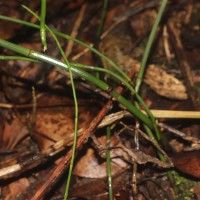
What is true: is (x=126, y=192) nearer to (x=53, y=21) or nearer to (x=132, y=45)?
(x=132, y=45)

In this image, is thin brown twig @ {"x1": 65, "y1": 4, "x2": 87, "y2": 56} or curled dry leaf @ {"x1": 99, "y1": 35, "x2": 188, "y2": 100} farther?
thin brown twig @ {"x1": 65, "y1": 4, "x2": 87, "y2": 56}

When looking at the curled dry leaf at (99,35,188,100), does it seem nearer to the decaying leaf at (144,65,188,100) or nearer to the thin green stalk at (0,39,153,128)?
the decaying leaf at (144,65,188,100)

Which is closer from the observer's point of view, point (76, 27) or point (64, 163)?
point (64, 163)

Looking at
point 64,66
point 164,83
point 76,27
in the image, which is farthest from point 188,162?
point 76,27

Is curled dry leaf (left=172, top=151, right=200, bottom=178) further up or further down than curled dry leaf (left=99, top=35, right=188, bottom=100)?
Answer: further down

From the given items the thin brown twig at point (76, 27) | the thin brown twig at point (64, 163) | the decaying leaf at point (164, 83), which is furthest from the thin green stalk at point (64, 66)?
the thin brown twig at point (76, 27)

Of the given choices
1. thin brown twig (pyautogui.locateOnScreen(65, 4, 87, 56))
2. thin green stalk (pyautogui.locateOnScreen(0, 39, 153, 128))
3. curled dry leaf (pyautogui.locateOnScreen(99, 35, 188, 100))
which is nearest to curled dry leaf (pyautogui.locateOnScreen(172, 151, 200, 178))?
thin green stalk (pyautogui.locateOnScreen(0, 39, 153, 128))

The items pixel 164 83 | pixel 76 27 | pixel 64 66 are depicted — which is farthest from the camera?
pixel 76 27

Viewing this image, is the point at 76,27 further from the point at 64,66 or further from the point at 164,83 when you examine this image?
the point at 64,66

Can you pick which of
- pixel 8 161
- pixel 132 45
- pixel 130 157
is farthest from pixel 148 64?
pixel 8 161

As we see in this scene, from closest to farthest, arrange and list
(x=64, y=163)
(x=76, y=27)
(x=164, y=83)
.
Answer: (x=64, y=163)
(x=164, y=83)
(x=76, y=27)

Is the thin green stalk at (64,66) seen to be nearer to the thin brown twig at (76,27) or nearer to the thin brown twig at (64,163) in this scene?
the thin brown twig at (64,163)
